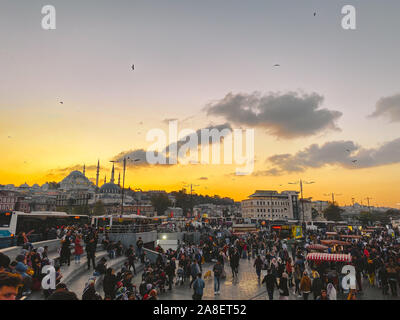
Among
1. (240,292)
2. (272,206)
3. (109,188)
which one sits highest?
(109,188)

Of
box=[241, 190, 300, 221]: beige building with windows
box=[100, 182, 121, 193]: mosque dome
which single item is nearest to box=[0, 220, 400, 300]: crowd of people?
box=[241, 190, 300, 221]: beige building with windows

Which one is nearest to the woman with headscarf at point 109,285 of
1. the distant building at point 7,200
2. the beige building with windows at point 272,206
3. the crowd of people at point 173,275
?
the crowd of people at point 173,275

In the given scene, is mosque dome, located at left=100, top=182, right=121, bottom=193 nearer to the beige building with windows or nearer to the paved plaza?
the beige building with windows

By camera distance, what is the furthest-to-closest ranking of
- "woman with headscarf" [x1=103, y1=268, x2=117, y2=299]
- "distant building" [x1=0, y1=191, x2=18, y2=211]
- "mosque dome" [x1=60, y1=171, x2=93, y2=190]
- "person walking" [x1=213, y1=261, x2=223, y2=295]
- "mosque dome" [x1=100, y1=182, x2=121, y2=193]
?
"mosque dome" [x1=60, y1=171, x2=93, y2=190]
"mosque dome" [x1=100, y1=182, x2=121, y2=193]
"distant building" [x1=0, y1=191, x2=18, y2=211]
"person walking" [x1=213, y1=261, x2=223, y2=295]
"woman with headscarf" [x1=103, y1=268, x2=117, y2=299]

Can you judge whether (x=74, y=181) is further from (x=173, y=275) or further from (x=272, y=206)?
(x=173, y=275)

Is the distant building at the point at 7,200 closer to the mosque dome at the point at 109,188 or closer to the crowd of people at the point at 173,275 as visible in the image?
the mosque dome at the point at 109,188

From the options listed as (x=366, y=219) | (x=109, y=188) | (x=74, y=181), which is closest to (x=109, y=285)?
(x=366, y=219)

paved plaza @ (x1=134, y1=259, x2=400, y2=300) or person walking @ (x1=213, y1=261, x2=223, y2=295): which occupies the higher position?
person walking @ (x1=213, y1=261, x2=223, y2=295)

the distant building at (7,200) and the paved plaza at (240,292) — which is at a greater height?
the distant building at (7,200)

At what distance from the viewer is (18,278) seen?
352 cm
